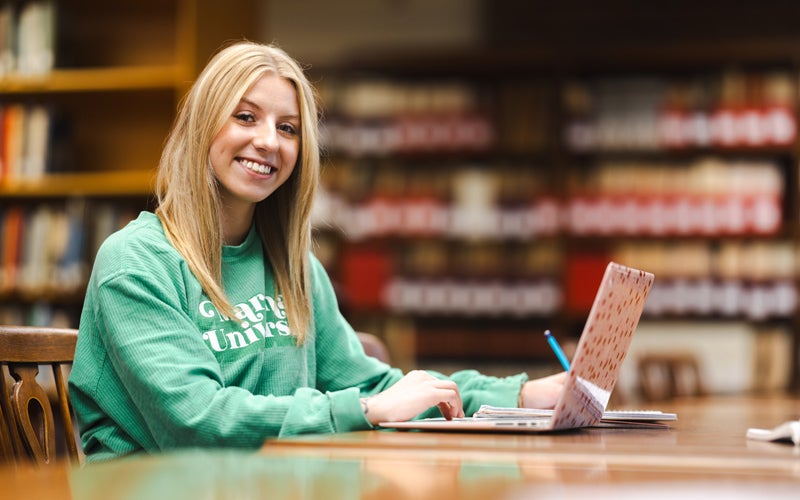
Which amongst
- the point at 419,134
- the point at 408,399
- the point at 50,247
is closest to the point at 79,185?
the point at 50,247

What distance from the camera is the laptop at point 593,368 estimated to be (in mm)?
1198

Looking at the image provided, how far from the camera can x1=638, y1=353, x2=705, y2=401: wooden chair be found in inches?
151

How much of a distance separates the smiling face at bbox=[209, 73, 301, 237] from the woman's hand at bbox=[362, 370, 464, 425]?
1.50 ft

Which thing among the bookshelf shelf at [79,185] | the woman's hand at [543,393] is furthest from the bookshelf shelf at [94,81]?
the woman's hand at [543,393]

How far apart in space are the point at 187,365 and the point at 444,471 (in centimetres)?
49

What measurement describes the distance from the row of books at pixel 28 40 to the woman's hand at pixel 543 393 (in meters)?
3.00

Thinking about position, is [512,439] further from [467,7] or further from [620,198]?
[467,7]

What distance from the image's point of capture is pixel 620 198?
500cm

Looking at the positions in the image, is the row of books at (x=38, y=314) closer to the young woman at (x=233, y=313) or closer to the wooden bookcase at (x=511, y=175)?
the wooden bookcase at (x=511, y=175)

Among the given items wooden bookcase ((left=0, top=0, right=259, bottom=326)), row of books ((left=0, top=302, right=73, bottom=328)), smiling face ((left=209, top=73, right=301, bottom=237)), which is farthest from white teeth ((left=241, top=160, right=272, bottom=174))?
row of books ((left=0, top=302, right=73, bottom=328))

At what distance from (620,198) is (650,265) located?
15.0 inches

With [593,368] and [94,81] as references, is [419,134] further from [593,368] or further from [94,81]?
[593,368]

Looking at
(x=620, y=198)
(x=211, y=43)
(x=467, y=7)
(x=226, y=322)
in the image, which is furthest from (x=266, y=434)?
(x=467, y=7)

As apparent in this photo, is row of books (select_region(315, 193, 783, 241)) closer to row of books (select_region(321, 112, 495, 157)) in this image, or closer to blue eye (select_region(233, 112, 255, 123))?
row of books (select_region(321, 112, 495, 157))
